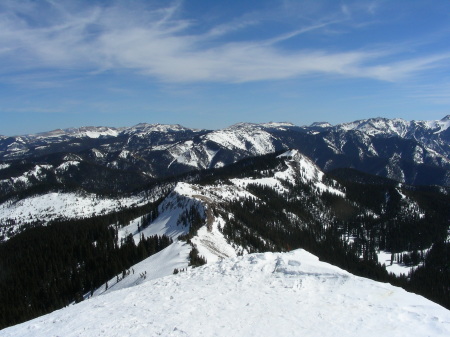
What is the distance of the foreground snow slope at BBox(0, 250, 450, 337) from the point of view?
2412 centimetres

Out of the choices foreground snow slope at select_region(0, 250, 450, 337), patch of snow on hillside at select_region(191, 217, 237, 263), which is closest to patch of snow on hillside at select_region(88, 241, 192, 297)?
patch of snow on hillside at select_region(191, 217, 237, 263)

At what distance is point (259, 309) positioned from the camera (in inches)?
1098

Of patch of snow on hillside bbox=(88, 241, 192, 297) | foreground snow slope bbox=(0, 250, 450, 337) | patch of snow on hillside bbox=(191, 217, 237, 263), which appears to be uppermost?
foreground snow slope bbox=(0, 250, 450, 337)

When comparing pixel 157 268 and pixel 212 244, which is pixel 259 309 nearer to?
pixel 157 268

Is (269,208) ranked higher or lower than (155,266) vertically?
lower

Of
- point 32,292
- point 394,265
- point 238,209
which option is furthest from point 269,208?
point 32,292

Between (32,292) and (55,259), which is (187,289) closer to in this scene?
(32,292)

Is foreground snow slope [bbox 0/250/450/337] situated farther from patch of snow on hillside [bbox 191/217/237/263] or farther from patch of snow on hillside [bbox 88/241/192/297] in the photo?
patch of snow on hillside [bbox 191/217/237/263]

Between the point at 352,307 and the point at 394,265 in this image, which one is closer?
the point at 352,307

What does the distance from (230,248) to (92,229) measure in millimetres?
86469

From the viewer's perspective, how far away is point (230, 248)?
97.2 meters

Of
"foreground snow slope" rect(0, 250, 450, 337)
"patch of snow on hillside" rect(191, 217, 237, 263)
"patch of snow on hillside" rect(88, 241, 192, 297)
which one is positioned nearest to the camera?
"foreground snow slope" rect(0, 250, 450, 337)

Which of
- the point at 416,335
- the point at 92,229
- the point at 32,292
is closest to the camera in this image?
the point at 416,335

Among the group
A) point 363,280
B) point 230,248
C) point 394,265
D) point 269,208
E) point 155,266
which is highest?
point 363,280
